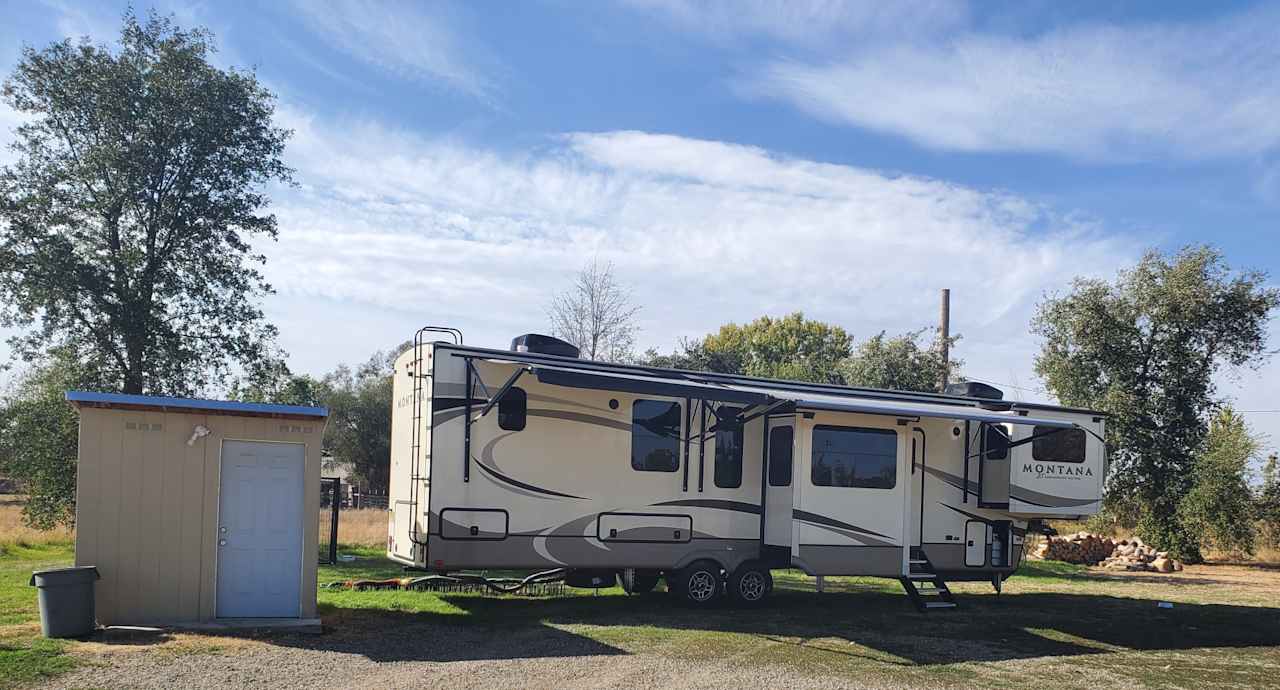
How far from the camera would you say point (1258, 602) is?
48.5 ft

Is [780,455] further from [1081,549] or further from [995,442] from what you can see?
[1081,549]

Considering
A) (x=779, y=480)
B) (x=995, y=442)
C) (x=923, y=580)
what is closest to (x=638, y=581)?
(x=779, y=480)

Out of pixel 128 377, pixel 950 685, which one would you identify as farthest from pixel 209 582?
pixel 128 377

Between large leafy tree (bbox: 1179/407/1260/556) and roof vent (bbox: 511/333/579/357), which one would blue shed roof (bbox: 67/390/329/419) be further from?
large leafy tree (bbox: 1179/407/1260/556)

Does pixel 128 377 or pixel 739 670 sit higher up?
pixel 128 377

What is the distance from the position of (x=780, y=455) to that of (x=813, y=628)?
2335mm

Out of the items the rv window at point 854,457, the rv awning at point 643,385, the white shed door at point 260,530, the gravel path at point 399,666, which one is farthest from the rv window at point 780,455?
the white shed door at point 260,530

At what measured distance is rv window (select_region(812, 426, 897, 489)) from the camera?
12.5 metres

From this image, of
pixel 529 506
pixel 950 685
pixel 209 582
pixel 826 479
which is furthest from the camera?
pixel 826 479

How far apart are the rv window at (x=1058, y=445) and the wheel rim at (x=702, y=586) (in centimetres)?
481

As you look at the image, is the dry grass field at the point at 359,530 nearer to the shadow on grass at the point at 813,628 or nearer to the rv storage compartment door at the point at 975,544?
the shadow on grass at the point at 813,628

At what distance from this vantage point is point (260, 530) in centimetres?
997

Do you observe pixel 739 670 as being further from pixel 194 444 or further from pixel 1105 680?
pixel 194 444

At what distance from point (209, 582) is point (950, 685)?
7.02 meters
